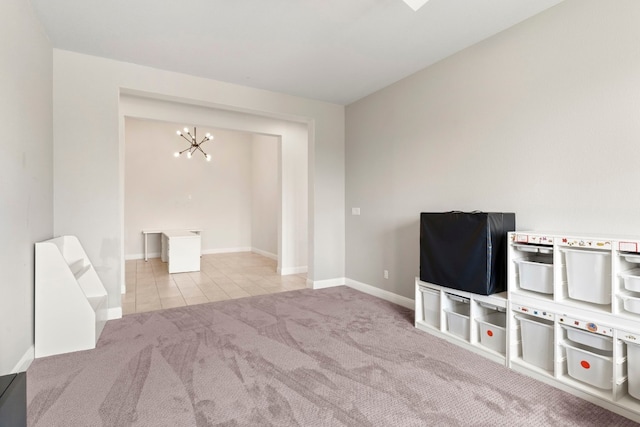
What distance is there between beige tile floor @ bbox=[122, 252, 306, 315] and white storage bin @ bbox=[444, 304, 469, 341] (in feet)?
8.02

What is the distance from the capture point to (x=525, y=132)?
2.69 m

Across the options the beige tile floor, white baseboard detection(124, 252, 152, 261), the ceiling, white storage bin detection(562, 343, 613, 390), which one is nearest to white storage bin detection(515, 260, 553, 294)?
white storage bin detection(562, 343, 613, 390)

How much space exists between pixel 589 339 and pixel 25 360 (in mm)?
3877

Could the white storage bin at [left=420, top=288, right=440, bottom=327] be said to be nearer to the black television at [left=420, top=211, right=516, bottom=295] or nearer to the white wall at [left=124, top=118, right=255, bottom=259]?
the black television at [left=420, top=211, right=516, bottom=295]

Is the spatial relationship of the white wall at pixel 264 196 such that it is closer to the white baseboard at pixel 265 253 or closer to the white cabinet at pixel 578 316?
the white baseboard at pixel 265 253

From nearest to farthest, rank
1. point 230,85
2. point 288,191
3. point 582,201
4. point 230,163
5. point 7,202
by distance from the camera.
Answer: point 7,202
point 582,201
point 230,85
point 288,191
point 230,163

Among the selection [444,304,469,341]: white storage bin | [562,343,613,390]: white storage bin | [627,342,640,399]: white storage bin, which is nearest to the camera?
[627,342,640,399]: white storage bin

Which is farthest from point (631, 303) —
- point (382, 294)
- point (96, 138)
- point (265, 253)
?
point (265, 253)

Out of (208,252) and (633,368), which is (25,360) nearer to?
(633,368)

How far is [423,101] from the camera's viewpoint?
3637mm

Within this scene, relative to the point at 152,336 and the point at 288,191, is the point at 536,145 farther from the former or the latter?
the point at 288,191

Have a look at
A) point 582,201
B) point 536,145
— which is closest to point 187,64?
point 536,145

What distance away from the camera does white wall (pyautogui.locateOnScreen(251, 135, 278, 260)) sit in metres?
7.49

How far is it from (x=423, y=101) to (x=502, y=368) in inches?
106
